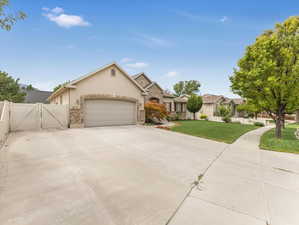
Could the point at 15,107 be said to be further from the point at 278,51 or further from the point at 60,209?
the point at 278,51

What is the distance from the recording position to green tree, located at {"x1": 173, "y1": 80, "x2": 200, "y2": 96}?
52753 millimetres

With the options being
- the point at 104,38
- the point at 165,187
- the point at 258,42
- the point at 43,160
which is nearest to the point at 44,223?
the point at 165,187

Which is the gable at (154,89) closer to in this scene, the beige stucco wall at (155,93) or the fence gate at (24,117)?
the beige stucco wall at (155,93)

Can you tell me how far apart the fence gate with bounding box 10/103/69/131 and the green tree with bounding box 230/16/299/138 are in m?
13.0

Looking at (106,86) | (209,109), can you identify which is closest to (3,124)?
(106,86)

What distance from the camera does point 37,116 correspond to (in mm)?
9984

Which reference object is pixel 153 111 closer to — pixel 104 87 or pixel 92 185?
pixel 104 87

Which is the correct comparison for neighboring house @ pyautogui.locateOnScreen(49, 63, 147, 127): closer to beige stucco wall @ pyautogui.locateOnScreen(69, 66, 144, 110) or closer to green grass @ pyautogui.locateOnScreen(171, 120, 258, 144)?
beige stucco wall @ pyautogui.locateOnScreen(69, 66, 144, 110)

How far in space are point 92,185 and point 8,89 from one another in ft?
90.8

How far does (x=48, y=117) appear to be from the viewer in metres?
10.4

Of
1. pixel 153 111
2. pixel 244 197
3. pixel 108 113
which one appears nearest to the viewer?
pixel 244 197

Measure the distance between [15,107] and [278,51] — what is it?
55.5 feet

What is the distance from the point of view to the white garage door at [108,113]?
11974 millimetres

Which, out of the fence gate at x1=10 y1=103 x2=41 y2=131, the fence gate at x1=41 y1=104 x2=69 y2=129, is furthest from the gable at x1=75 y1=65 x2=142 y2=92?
the fence gate at x1=10 y1=103 x2=41 y2=131
